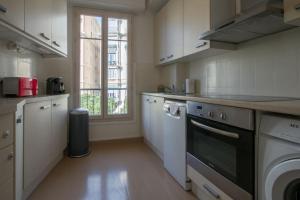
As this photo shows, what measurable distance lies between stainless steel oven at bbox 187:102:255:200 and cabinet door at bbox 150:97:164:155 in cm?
81

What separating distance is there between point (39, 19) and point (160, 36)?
6.30 ft

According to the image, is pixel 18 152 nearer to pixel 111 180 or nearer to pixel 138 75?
pixel 111 180

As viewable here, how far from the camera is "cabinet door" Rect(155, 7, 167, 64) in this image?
3.12m

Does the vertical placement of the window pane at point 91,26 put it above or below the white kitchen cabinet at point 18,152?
above

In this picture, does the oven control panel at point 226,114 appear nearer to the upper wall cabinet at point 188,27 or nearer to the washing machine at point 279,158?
the washing machine at point 279,158

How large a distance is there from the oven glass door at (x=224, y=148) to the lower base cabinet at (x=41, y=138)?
142 cm

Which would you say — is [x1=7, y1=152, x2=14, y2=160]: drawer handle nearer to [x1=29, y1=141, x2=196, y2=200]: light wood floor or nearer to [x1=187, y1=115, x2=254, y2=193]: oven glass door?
[x1=29, y1=141, x2=196, y2=200]: light wood floor

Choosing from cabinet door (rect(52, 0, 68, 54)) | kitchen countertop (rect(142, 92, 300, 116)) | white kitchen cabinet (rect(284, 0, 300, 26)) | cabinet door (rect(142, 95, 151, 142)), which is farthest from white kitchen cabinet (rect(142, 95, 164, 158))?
white kitchen cabinet (rect(284, 0, 300, 26))

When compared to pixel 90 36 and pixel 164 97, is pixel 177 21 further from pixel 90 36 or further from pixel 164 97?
pixel 90 36

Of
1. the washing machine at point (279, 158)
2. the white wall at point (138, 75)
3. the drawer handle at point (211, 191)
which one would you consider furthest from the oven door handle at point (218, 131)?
the white wall at point (138, 75)

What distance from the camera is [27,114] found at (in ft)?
5.44

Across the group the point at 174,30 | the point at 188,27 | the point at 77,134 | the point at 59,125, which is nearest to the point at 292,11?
the point at 188,27

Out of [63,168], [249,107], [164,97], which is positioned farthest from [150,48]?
[249,107]

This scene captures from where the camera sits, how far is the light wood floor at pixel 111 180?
5.80ft
